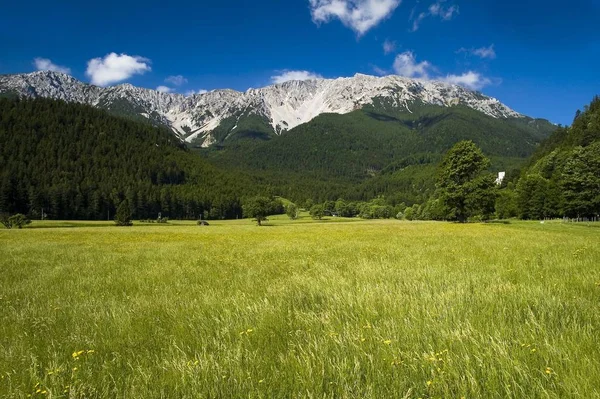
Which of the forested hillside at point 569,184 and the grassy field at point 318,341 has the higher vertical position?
the forested hillside at point 569,184

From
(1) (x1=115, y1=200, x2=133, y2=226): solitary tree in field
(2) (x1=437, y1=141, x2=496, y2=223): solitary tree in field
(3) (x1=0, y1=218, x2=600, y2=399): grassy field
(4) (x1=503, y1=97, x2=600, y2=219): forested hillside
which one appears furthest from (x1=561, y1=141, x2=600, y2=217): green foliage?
(1) (x1=115, y1=200, x2=133, y2=226): solitary tree in field

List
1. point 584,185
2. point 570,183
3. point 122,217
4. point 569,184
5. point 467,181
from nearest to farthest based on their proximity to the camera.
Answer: point 467,181, point 584,185, point 570,183, point 569,184, point 122,217

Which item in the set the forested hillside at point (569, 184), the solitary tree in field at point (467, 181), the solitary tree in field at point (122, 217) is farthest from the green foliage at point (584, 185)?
the solitary tree in field at point (122, 217)

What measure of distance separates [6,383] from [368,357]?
149 inches

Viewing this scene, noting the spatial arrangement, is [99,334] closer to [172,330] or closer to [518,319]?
[172,330]

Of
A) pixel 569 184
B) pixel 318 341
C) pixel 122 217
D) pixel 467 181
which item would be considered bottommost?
pixel 122 217

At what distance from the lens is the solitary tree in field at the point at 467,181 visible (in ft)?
151

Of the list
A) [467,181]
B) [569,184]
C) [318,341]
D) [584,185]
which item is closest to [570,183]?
[569,184]

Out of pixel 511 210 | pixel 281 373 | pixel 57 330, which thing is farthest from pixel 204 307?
pixel 511 210

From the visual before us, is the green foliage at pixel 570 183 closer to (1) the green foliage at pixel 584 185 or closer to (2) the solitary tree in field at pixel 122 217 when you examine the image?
(1) the green foliage at pixel 584 185

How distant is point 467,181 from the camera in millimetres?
48062

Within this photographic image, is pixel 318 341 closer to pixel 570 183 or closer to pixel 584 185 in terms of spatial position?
pixel 584 185

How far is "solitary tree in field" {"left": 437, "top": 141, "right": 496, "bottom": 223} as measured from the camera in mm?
45875

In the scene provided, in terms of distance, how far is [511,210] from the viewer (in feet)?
283
